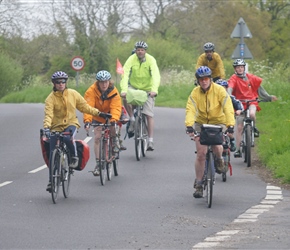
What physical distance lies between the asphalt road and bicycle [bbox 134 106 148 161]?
8.3 inches

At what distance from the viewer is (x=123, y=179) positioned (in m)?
16.0

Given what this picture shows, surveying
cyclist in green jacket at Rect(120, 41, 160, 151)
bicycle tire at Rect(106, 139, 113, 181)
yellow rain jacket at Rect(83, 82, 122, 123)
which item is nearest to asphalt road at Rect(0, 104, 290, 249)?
bicycle tire at Rect(106, 139, 113, 181)

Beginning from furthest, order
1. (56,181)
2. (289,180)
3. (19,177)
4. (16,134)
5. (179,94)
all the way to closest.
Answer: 1. (179,94)
2. (16,134)
3. (19,177)
4. (289,180)
5. (56,181)

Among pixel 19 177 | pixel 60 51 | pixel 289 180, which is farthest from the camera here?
pixel 60 51

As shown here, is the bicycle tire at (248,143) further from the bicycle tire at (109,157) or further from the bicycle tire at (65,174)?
the bicycle tire at (65,174)

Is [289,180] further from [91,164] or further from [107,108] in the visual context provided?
[91,164]

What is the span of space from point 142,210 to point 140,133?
21.4ft

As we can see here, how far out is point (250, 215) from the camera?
464 inches

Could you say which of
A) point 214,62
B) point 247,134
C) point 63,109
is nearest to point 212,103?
point 63,109

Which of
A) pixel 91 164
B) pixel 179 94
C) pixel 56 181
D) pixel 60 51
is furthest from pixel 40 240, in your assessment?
pixel 60 51

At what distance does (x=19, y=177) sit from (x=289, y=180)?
169 inches

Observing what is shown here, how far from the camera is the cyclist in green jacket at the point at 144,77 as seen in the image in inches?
755

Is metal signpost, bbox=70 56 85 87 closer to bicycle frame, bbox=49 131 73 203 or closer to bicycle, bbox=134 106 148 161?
bicycle, bbox=134 106 148 161

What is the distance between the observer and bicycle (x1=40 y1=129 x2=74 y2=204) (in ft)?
42.9
